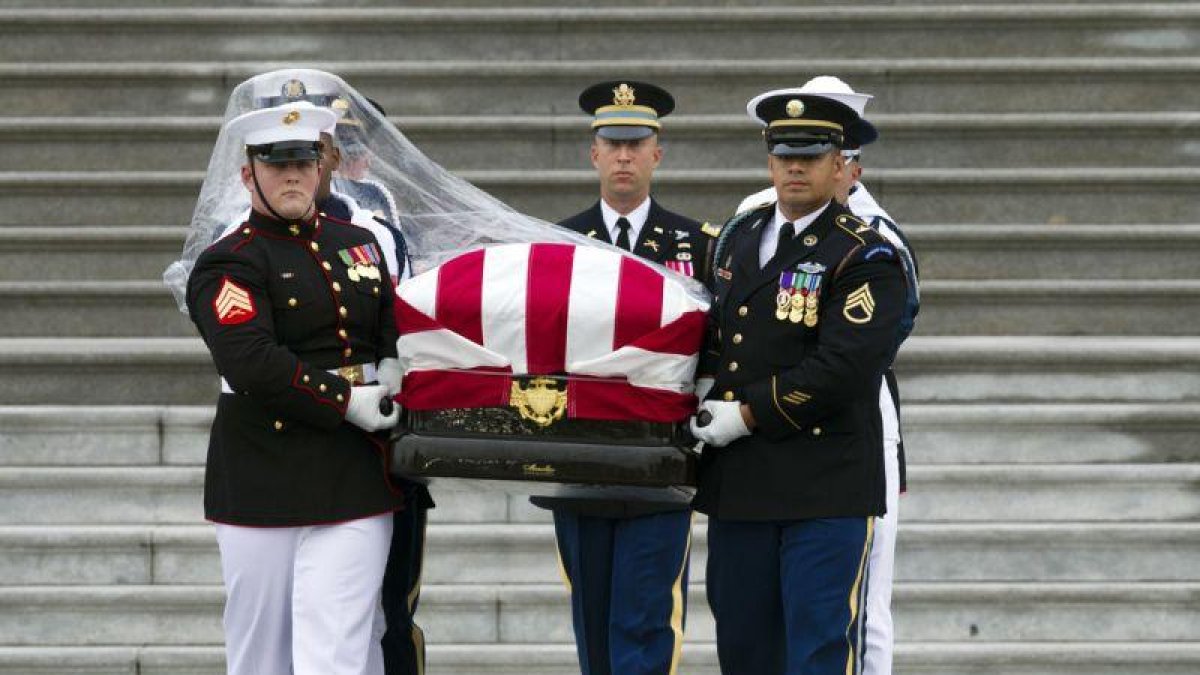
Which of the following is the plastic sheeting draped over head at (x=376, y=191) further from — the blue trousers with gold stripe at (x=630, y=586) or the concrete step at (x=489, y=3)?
the concrete step at (x=489, y=3)

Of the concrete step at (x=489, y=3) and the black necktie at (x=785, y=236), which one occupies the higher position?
the concrete step at (x=489, y=3)

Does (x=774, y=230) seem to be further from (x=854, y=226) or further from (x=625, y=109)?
(x=625, y=109)

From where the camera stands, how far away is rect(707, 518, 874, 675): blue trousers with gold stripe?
4.70 metres

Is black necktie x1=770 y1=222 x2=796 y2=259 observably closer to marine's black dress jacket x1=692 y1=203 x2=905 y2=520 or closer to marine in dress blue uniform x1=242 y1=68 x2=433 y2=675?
marine's black dress jacket x1=692 y1=203 x2=905 y2=520

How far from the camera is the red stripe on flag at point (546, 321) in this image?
4.66 metres

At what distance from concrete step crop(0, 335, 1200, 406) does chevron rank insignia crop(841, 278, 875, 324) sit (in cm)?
294

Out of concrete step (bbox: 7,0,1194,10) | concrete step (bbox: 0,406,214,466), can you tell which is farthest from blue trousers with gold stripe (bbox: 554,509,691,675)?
concrete step (bbox: 7,0,1194,10)

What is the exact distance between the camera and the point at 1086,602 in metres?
6.68

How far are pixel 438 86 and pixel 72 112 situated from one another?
1685 mm

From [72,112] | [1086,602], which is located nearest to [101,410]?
[72,112]

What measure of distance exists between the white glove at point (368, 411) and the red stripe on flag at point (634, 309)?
60 cm

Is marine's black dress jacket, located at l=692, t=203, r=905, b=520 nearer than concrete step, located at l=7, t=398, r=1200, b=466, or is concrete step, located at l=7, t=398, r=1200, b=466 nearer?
marine's black dress jacket, located at l=692, t=203, r=905, b=520

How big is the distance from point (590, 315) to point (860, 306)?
25.4 inches

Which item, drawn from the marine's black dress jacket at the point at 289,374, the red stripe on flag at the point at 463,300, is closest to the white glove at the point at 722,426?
the red stripe on flag at the point at 463,300
